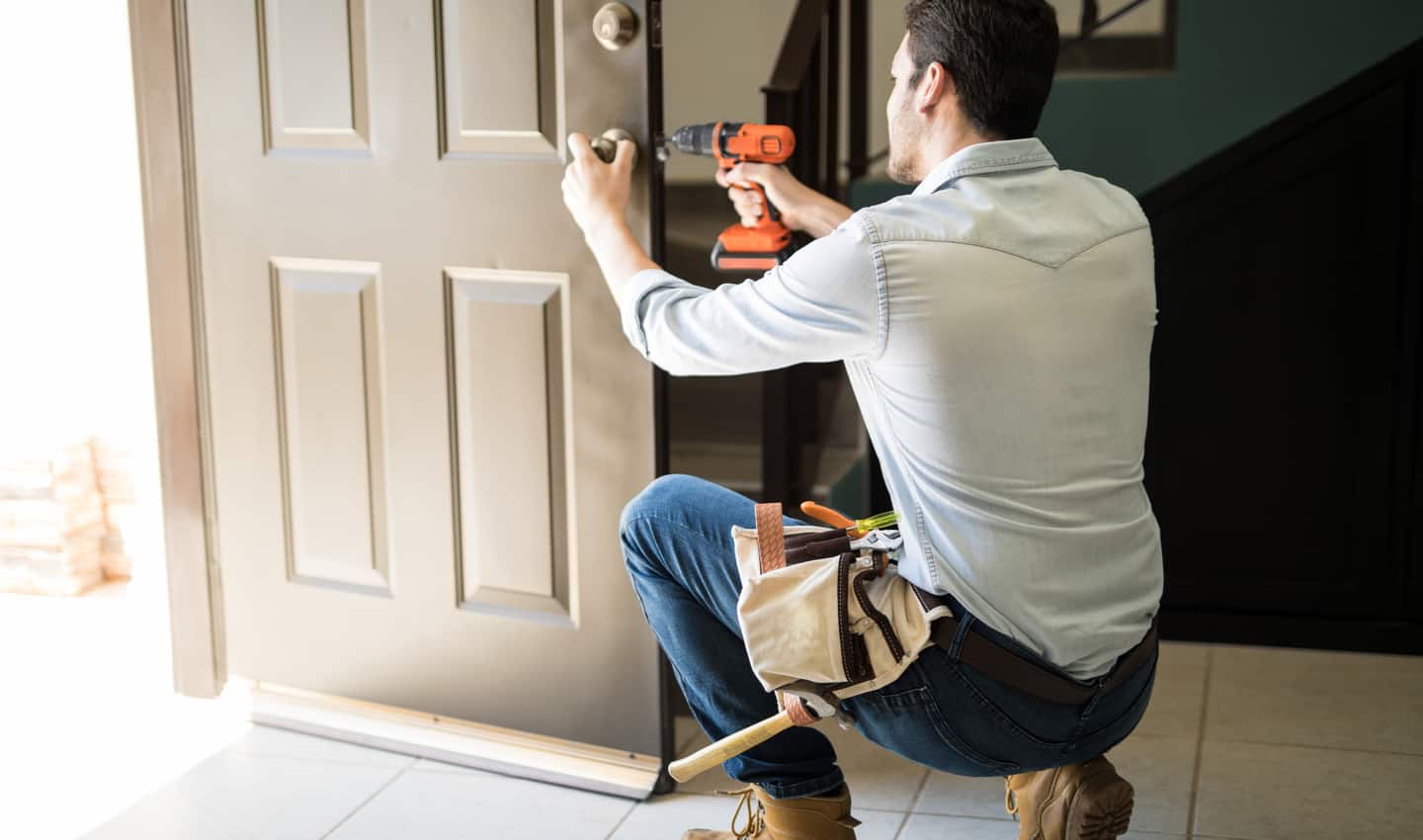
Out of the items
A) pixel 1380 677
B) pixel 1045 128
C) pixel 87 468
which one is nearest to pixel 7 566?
pixel 87 468

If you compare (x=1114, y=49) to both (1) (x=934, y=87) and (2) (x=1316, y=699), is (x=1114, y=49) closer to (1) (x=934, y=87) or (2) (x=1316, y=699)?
(2) (x=1316, y=699)

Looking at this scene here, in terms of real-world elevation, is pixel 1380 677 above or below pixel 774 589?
below

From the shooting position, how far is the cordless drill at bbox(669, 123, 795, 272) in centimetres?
199

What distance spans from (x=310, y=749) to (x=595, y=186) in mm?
1180

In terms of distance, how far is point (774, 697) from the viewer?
71.6 inches

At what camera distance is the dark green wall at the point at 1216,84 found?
2871 millimetres

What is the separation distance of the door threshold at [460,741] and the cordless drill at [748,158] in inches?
34.5

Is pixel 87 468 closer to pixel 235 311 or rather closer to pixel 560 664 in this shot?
pixel 235 311

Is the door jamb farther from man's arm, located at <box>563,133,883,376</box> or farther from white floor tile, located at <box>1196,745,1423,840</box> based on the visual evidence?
white floor tile, located at <box>1196,745,1423,840</box>

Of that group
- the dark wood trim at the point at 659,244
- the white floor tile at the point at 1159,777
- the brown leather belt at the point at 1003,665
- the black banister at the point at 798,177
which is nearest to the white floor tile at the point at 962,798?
the white floor tile at the point at 1159,777

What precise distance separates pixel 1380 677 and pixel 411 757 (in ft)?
6.19

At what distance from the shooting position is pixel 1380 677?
2.78m

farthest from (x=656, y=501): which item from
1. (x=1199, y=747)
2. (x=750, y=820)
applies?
(x=1199, y=747)

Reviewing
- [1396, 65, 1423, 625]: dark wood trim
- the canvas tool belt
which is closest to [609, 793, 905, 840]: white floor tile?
the canvas tool belt
